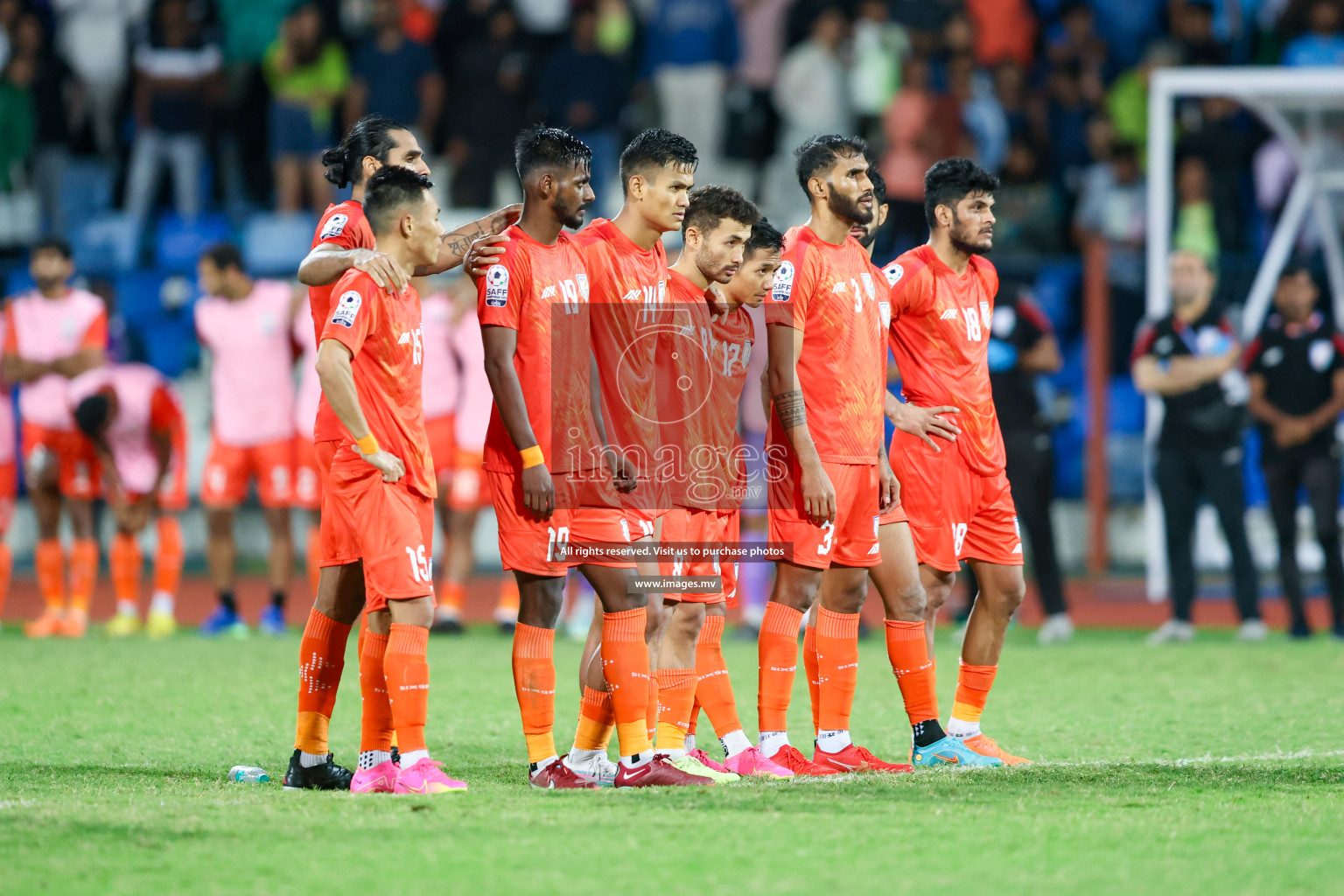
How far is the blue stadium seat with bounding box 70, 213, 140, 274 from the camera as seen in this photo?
55.5 feet

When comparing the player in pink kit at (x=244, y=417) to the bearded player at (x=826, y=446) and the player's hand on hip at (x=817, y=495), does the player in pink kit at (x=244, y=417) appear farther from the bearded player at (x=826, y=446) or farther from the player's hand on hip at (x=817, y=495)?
the player's hand on hip at (x=817, y=495)

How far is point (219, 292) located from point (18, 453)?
5111 millimetres

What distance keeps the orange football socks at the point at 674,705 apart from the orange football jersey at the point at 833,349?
38.9 inches

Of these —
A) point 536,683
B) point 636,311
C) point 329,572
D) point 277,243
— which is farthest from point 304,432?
point 536,683

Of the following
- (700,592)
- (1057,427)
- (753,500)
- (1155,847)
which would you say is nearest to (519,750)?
(700,592)

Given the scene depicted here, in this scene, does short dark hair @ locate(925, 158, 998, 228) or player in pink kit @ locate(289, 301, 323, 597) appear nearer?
short dark hair @ locate(925, 158, 998, 228)

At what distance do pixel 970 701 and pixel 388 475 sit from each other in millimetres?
2627

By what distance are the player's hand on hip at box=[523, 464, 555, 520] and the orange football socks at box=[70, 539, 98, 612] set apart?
23.2 feet

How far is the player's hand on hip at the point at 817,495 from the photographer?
6.05 meters

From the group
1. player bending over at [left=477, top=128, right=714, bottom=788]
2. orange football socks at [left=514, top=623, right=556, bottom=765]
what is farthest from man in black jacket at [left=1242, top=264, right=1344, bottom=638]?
orange football socks at [left=514, top=623, right=556, bottom=765]

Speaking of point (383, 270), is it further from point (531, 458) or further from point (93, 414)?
point (93, 414)

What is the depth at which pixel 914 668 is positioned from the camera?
6.35 m

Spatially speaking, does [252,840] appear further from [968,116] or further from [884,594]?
[968,116]

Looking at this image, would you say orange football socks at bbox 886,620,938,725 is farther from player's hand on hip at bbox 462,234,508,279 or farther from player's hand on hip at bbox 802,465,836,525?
player's hand on hip at bbox 462,234,508,279
